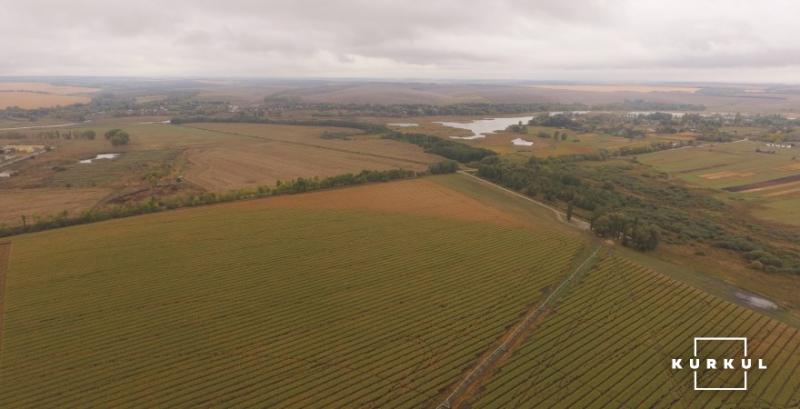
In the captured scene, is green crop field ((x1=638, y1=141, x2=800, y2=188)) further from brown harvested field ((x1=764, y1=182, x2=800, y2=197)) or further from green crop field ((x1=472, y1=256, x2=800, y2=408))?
green crop field ((x1=472, y1=256, x2=800, y2=408))

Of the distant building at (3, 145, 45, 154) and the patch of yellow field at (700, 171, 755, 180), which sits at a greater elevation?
the distant building at (3, 145, 45, 154)

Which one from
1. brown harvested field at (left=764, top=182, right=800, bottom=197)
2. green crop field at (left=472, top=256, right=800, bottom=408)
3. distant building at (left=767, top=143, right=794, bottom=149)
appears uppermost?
distant building at (left=767, top=143, right=794, bottom=149)

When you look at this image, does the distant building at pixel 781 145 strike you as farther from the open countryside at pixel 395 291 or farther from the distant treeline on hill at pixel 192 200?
the distant treeline on hill at pixel 192 200

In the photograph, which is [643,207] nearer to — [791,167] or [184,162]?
[791,167]

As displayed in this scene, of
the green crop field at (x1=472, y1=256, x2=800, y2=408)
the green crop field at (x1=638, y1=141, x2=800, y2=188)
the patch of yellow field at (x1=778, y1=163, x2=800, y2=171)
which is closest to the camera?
the green crop field at (x1=472, y1=256, x2=800, y2=408)

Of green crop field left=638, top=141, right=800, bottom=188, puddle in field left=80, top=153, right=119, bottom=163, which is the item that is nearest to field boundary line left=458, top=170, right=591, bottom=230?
green crop field left=638, top=141, right=800, bottom=188

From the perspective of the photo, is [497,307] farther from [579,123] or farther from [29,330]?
[579,123]
